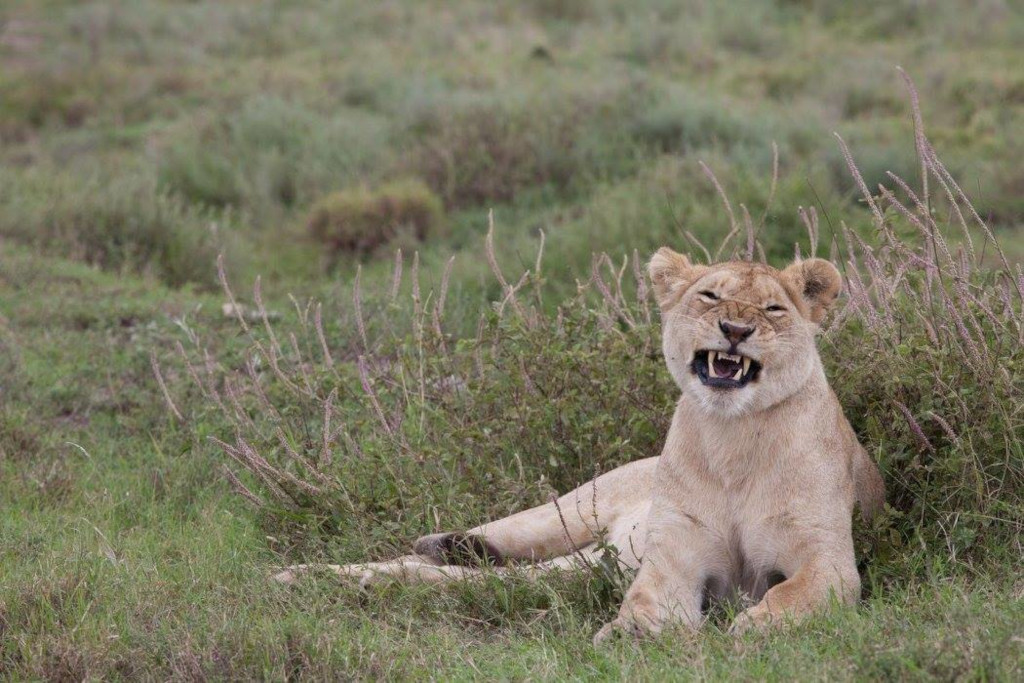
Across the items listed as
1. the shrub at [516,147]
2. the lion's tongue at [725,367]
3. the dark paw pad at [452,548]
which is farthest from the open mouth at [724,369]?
the shrub at [516,147]

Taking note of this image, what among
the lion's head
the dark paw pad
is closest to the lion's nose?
the lion's head

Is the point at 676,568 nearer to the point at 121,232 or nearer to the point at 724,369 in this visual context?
the point at 724,369

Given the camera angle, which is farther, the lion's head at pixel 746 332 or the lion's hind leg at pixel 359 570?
the lion's hind leg at pixel 359 570

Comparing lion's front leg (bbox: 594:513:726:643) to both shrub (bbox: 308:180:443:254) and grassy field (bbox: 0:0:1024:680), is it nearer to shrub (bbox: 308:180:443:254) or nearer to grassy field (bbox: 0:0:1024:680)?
grassy field (bbox: 0:0:1024:680)

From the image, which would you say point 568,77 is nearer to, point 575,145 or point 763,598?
point 575,145

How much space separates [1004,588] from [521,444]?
2.03m

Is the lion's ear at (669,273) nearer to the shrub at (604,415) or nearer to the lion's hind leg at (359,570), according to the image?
the shrub at (604,415)

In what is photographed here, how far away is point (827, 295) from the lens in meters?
4.76

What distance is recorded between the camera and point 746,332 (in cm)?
439

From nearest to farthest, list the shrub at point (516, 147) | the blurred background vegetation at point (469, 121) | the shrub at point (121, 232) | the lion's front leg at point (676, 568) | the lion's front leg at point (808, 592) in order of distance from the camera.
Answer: the lion's front leg at point (808, 592), the lion's front leg at point (676, 568), the shrub at point (121, 232), the blurred background vegetation at point (469, 121), the shrub at point (516, 147)

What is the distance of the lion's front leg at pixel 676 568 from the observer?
450 cm

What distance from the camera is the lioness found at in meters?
4.43

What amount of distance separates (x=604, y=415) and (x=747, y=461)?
4.18 feet

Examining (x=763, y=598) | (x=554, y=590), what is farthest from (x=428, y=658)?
(x=763, y=598)
